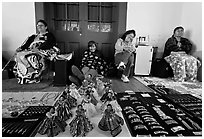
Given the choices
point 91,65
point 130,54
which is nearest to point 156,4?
point 130,54

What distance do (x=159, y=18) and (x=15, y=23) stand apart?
224cm

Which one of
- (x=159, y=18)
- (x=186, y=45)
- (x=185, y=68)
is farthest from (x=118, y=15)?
(x=185, y=68)

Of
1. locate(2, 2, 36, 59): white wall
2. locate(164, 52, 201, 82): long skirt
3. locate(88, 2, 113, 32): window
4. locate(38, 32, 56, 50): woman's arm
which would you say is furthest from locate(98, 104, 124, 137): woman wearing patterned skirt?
locate(2, 2, 36, 59): white wall

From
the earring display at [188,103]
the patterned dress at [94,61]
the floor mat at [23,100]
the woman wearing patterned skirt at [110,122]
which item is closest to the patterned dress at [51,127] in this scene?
the woman wearing patterned skirt at [110,122]

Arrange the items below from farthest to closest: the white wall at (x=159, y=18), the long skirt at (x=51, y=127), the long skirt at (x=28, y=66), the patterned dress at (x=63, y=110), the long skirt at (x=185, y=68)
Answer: the white wall at (x=159, y=18) < the long skirt at (x=185, y=68) < the long skirt at (x=28, y=66) < the patterned dress at (x=63, y=110) < the long skirt at (x=51, y=127)

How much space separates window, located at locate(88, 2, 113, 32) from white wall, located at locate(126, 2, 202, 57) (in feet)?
1.07

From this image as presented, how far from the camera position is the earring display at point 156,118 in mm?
769

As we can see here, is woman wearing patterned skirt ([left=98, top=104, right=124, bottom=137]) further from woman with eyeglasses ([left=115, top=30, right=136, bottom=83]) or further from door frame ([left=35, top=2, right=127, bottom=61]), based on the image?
door frame ([left=35, top=2, right=127, bottom=61])

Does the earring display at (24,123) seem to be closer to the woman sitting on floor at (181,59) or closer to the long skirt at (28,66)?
the long skirt at (28,66)

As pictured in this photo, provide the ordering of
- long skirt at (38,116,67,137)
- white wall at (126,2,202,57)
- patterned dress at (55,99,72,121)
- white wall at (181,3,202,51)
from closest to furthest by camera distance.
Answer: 1. long skirt at (38,116,67,137)
2. patterned dress at (55,99,72,121)
3. white wall at (181,3,202,51)
4. white wall at (126,2,202,57)

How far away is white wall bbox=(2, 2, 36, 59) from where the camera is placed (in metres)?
2.19

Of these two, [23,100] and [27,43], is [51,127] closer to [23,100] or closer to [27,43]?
[23,100]

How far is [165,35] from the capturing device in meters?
2.45

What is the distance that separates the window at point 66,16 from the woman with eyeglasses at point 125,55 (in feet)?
2.65
